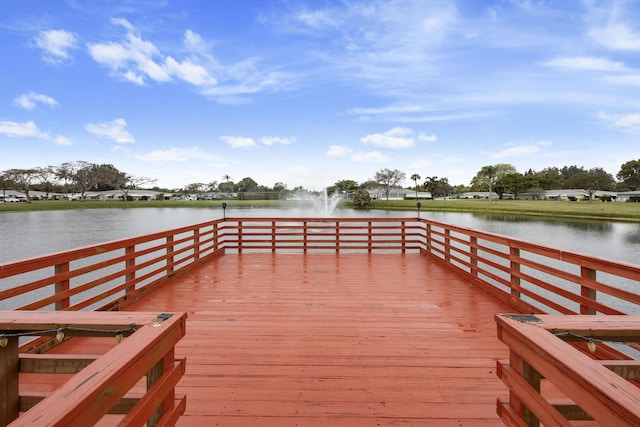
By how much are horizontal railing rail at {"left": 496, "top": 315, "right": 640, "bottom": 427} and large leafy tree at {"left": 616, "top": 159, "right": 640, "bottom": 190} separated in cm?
8362

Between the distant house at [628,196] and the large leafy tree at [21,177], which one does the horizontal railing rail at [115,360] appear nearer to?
the large leafy tree at [21,177]

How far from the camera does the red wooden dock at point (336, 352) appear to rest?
1.84 metres

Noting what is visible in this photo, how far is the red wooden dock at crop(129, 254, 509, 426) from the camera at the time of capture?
1844 mm

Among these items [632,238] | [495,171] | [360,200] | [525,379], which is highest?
[495,171]

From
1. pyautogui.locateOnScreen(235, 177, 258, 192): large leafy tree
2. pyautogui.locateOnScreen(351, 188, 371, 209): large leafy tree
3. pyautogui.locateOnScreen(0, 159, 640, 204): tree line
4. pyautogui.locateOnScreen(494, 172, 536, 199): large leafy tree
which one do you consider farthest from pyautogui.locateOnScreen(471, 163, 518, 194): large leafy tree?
pyautogui.locateOnScreen(235, 177, 258, 192): large leafy tree

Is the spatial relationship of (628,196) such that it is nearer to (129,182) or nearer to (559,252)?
(559,252)

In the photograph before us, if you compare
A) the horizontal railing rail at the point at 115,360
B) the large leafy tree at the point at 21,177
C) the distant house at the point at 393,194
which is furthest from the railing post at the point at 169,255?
the large leafy tree at the point at 21,177

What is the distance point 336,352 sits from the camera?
2.56 m

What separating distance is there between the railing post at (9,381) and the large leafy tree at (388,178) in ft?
235

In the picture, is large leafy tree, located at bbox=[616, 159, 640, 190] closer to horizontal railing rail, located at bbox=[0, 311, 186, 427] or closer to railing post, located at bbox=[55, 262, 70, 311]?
horizontal railing rail, located at bbox=[0, 311, 186, 427]

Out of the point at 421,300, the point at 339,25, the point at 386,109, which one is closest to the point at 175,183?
the point at 386,109

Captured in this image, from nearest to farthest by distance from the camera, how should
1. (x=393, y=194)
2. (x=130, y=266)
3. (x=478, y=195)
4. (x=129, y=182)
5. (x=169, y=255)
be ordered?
(x=130, y=266)
(x=169, y=255)
(x=393, y=194)
(x=129, y=182)
(x=478, y=195)

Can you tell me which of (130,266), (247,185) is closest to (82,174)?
(247,185)

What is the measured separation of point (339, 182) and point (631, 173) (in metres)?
59.7
